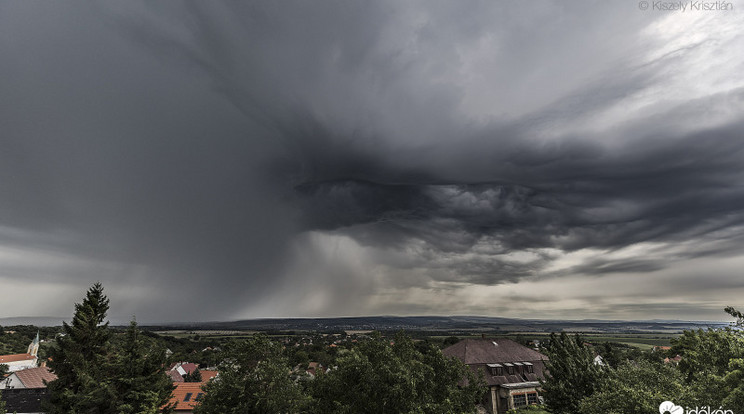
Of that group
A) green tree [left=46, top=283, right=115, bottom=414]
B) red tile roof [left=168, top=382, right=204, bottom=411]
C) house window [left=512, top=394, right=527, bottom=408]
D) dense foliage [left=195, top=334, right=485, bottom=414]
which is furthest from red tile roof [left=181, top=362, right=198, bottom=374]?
dense foliage [left=195, top=334, right=485, bottom=414]

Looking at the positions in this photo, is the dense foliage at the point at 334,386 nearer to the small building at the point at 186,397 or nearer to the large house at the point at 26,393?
the large house at the point at 26,393

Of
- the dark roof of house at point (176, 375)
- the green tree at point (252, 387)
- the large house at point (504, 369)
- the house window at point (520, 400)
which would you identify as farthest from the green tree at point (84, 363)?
the dark roof of house at point (176, 375)

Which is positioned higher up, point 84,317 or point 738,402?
point 84,317

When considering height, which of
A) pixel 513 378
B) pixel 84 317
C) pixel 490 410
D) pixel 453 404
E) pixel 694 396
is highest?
pixel 84 317

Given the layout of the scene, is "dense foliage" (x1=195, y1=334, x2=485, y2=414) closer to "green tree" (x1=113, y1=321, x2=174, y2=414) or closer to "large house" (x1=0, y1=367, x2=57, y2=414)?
"green tree" (x1=113, y1=321, x2=174, y2=414)

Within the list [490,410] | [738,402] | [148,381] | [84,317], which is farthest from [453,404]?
[490,410]

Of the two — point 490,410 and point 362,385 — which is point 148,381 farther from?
point 490,410

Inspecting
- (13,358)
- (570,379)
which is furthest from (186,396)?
(13,358)
